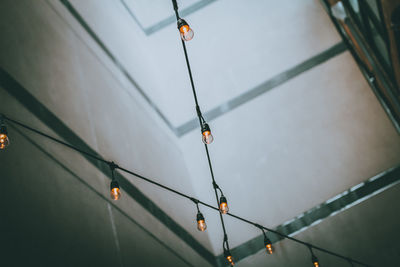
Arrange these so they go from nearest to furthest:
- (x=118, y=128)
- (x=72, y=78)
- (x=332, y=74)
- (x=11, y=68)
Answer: (x=11, y=68) → (x=72, y=78) → (x=118, y=128) → (x=332, y=74)

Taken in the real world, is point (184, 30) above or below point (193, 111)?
below

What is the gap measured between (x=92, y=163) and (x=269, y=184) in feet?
12.5

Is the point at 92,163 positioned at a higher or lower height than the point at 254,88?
lower

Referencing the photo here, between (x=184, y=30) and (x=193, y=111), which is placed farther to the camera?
(x=193, y=111)

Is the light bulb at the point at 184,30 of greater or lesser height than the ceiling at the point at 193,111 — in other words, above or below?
below

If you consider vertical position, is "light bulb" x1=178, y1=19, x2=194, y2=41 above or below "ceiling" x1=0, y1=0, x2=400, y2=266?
below

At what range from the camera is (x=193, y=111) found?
808cm

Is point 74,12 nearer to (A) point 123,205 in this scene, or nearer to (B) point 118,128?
(B) point 118,128

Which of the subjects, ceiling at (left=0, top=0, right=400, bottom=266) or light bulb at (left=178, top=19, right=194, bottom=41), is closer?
light bulb at (left=178, top=19, right=194, bottom=41)

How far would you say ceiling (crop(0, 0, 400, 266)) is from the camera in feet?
13.1

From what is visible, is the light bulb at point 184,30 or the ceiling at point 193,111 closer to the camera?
the light bulb at point 184,30

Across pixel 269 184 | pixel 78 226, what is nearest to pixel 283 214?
pixel 269 184

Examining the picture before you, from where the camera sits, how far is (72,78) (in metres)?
4.64

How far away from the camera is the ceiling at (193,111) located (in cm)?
399
